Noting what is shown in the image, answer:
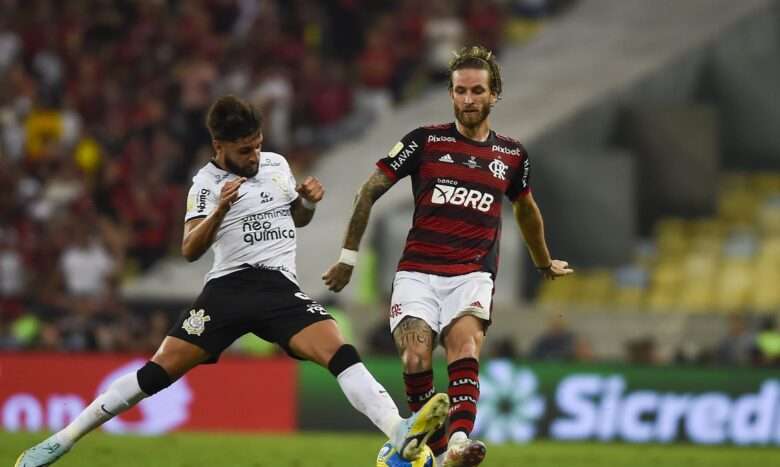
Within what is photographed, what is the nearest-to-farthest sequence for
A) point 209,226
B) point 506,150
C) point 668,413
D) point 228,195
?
point 228,195
point 209,226
point 506,150
point 668,413

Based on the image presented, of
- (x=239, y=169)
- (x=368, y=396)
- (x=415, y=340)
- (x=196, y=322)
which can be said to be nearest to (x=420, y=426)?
(x=368, y=396)

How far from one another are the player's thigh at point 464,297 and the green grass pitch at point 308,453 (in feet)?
10.1

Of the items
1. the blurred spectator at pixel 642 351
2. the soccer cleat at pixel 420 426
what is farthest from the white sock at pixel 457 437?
the blurred spectator at pixel 642 351

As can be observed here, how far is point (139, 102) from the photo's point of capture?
2455 cm

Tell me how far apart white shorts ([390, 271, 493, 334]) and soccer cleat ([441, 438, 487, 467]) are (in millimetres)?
976

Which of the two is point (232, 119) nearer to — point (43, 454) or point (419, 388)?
point (419, 388)

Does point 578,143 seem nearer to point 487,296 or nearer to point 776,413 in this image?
point 776,413

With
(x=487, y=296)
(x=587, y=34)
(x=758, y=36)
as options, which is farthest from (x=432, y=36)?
(x=487, y=296)

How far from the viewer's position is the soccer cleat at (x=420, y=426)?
8812 millimetres

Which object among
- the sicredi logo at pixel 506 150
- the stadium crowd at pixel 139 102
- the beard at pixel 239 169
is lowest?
the beard at pixel 239 169

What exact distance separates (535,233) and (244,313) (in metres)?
2.05

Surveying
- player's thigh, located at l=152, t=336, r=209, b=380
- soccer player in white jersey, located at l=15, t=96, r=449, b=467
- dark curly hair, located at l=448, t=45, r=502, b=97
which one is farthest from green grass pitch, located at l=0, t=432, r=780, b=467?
dark curly hair, located at l=448, t=45, r=502, b=97

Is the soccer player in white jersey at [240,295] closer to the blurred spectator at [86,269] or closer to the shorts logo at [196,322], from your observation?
the shorts logo at [196,322]

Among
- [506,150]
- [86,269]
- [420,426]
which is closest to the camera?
[420,426]
